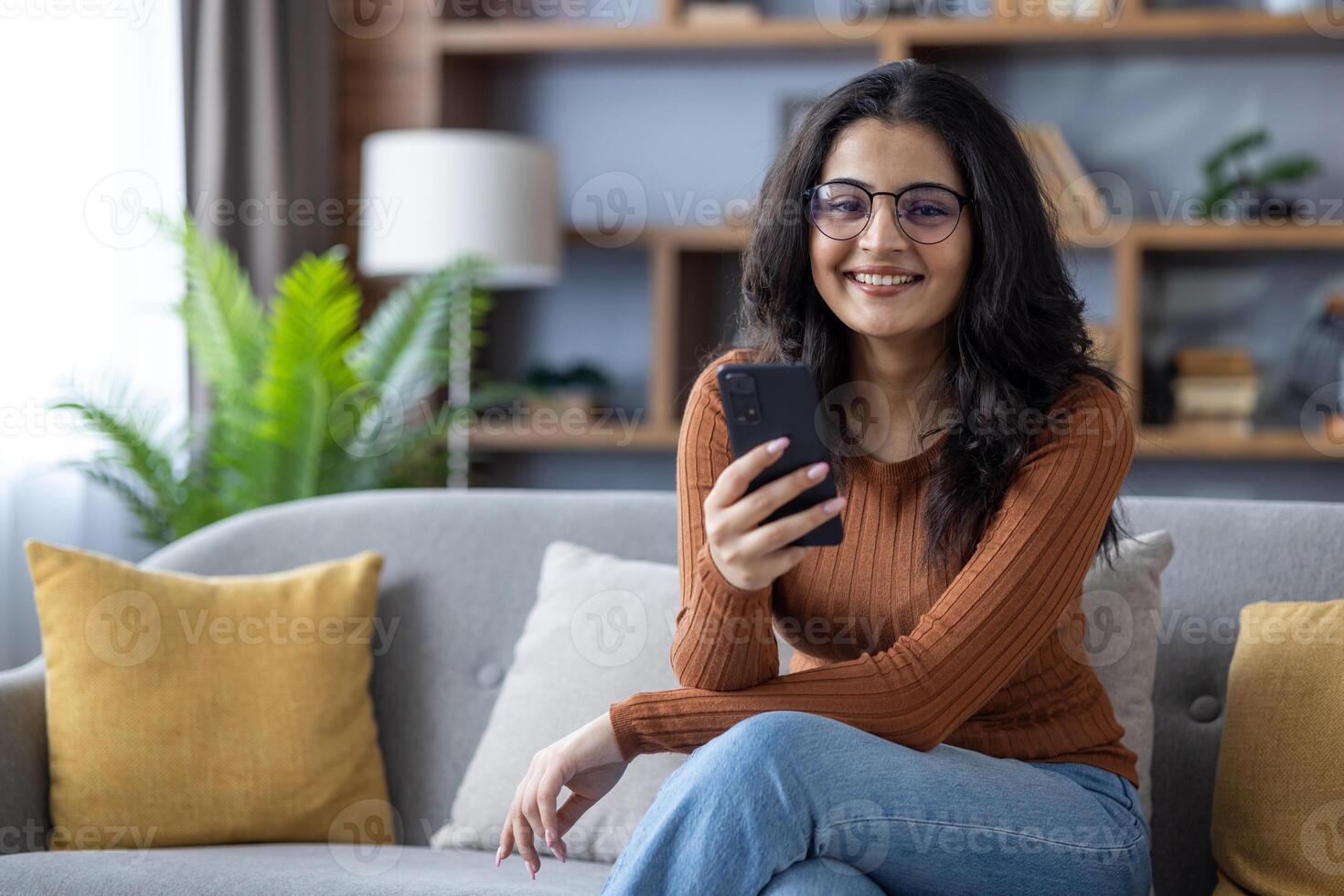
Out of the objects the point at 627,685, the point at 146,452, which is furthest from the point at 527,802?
the point at 146,452

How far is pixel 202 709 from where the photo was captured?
5.72 ft

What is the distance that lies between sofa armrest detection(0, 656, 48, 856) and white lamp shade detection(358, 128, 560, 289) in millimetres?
1555

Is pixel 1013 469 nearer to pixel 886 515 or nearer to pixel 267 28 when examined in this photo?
pixel 886 515

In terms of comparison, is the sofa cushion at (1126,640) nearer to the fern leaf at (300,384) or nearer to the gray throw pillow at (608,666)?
the gray throw pillow at (608,666)

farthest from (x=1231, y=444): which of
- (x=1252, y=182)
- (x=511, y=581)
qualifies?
(x=511, y=581)

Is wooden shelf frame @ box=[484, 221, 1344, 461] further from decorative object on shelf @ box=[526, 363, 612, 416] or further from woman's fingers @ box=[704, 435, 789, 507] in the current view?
woman's fingers @ box=[704, 435, 789, 507]

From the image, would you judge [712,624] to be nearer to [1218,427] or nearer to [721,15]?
[1218,427]

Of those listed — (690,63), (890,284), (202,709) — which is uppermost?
(690,63)

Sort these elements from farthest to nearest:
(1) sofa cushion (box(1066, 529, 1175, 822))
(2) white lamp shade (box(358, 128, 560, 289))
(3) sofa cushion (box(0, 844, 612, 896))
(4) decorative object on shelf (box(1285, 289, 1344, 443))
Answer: (4) decorative object on shelf (box(1285, 289, 1344, 443))
(2) white lamp shade (box(358, 128, 560, 289))
(1) sofa cushion (box(1066, 529, 1175, 822))
(3) sofa cushion (box(0, 844, 612, 896))

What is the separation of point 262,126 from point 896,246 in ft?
7.64

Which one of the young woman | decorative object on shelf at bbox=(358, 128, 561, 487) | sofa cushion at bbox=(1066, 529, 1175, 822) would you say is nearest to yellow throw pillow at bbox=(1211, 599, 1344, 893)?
sofa cushion at bbox=(1066, 529, 1175, 822)

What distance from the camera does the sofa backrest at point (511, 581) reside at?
1.68m

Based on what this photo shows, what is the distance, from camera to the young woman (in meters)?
1.14

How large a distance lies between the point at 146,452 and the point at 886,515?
179 cm
